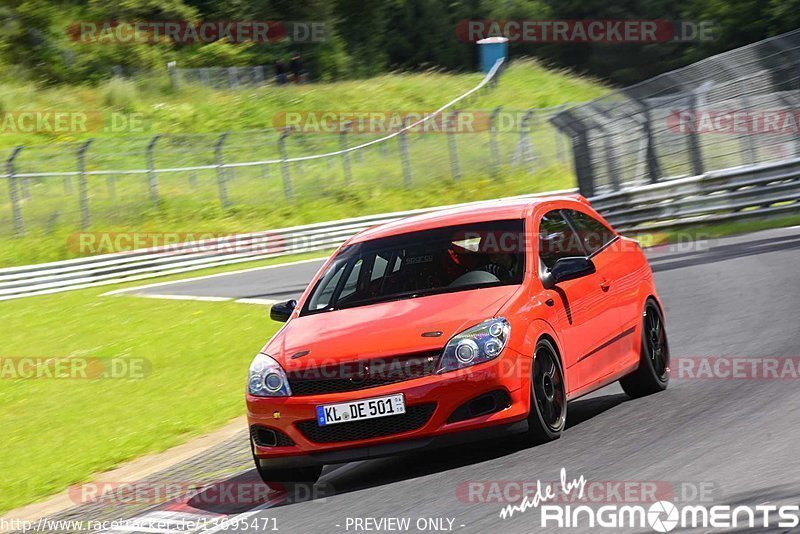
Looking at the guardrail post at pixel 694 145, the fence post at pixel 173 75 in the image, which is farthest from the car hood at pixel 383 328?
the fence post at pixel 173 75

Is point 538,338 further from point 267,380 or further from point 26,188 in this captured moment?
point 26,188

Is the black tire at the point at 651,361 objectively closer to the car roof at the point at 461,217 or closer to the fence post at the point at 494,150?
the car roof at the point at 461,217

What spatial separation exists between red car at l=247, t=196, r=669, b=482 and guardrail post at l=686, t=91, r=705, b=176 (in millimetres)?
15160

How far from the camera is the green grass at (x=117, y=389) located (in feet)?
35.4

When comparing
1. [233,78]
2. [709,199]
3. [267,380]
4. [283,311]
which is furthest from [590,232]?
[233,78]

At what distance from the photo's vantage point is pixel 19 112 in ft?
139

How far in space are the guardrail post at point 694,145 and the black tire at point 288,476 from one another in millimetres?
17325

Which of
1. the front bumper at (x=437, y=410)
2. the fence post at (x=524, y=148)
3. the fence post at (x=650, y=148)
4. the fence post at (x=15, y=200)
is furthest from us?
the fence post at (x=524, y=148)

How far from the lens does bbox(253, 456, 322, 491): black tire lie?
773cm

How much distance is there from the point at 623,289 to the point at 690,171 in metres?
15.8

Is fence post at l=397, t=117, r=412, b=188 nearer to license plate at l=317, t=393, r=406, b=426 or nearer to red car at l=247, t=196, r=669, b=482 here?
red car at l=247, t=196, r=669, b=482

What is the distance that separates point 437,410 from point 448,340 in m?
0.40

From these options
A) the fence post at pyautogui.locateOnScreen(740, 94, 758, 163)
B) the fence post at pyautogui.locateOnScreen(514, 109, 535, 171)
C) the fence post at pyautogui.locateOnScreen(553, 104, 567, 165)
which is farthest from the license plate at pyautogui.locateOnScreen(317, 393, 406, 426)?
the fence post at pyautogui.locateOnScreen(553, 104, 567, 165)

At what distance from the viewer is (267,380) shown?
7.62 metres
